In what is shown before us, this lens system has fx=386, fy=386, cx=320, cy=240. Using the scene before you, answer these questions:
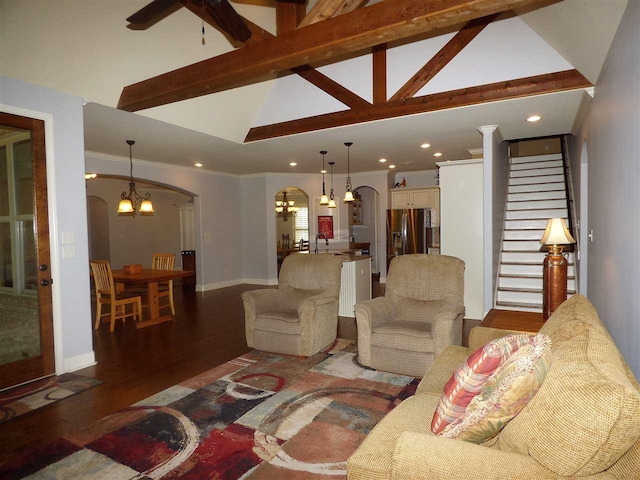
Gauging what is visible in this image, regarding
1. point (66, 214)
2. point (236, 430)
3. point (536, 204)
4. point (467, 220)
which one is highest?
point (536, 204)

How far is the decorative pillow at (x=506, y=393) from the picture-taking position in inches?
47.1

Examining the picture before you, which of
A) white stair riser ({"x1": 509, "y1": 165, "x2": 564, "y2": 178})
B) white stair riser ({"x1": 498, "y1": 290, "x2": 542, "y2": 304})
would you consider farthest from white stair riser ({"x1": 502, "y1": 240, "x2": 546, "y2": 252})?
white stair riser ({"x1": 509, "y1": 165, "x2": 564, "y2": 178})

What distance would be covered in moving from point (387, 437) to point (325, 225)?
7.72 metres

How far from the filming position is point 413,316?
3525 mm

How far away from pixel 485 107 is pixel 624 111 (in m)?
1.88

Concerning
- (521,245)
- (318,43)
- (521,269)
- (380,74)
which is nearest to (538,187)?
(521,245)

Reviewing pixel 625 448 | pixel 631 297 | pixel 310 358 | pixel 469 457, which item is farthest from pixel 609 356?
pixel 310 358

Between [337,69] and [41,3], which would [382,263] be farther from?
[41,3]

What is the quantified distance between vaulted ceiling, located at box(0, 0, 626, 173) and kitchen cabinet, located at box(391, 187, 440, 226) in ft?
8.98

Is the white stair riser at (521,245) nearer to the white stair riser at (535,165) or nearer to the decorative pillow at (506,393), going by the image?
the white stair riser at (535,165)

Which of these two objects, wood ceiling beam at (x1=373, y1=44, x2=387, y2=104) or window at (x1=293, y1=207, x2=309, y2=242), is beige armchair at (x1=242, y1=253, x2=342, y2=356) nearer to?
wood ceiling beam at (x1=373, y1=44, x2=387, y2=104)

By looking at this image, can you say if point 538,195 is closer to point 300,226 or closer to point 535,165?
point 535,165

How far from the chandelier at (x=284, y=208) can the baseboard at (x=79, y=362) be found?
6829mm

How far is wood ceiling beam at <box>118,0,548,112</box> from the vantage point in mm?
2367
